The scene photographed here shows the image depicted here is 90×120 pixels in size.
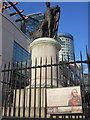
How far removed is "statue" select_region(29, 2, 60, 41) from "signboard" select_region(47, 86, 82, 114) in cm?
468

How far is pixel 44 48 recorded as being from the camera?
773 centimetres

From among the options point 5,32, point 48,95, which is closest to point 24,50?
point 5,32

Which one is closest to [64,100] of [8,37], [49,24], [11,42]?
[49,24]

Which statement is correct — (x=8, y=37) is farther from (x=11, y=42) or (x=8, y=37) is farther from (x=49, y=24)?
(x=49, y=24)

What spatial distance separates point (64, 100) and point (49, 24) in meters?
5.51

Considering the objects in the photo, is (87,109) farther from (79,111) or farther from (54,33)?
(54,33)

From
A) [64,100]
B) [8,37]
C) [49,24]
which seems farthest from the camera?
[8,37]

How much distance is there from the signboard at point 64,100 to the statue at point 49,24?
184 inches

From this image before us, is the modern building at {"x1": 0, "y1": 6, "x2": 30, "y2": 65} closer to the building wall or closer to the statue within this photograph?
the building wall

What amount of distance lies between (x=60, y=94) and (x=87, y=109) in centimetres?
95

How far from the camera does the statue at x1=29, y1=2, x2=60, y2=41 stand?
875 centimetres

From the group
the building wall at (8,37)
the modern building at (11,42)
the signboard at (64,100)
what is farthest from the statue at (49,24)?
the building wall at (8,37)

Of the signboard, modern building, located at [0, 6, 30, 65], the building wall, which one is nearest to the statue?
the signboard

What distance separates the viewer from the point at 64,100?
444 centimetres
